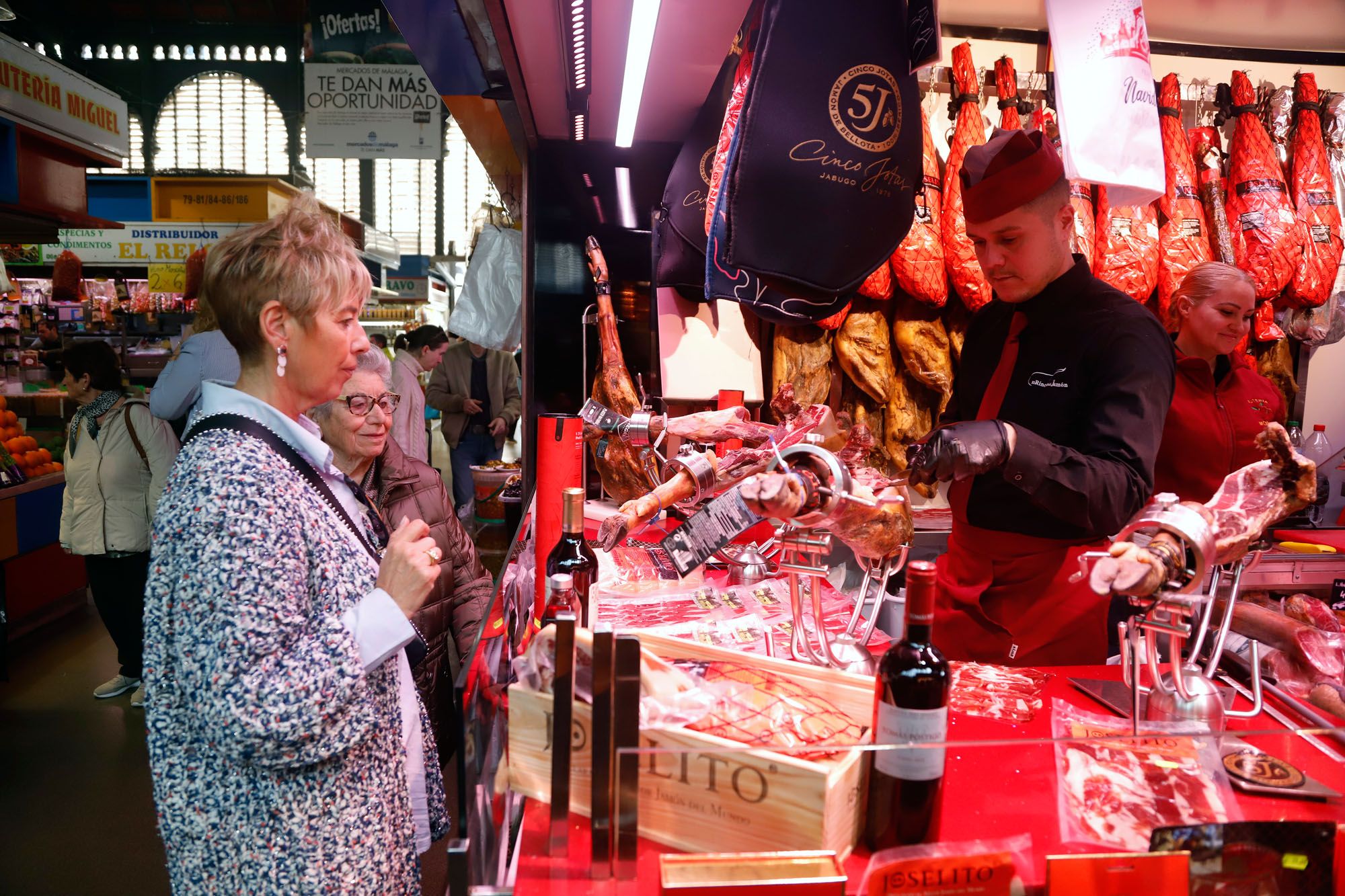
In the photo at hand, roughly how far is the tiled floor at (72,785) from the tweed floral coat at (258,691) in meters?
2.26

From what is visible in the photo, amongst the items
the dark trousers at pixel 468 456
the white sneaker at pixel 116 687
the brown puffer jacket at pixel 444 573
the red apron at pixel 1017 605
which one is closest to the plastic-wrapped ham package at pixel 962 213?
the red apron at pixel 1017 605

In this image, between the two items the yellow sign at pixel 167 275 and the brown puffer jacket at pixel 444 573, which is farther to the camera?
the yellow sign at pixel 167 275

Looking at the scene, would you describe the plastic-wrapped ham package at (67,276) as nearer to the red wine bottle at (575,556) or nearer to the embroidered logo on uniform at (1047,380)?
the red wine bottle at (575,556)

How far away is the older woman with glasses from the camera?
103 inches

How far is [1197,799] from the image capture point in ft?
3.62

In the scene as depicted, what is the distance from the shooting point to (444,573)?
2545mm

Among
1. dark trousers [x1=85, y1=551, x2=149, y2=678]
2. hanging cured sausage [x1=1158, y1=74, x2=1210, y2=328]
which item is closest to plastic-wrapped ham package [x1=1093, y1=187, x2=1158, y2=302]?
hanging cured sausage [x1=1158, y1=74, x2=1210, y2=328]

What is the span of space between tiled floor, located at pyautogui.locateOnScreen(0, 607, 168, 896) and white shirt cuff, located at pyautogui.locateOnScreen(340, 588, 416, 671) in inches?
98.2

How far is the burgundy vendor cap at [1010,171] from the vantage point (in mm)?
2064

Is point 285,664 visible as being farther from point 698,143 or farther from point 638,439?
point 698,143

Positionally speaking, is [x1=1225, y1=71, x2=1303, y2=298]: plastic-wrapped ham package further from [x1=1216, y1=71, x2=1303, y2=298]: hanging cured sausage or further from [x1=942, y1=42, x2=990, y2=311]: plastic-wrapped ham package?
[x1=942, y1=42, x2=990, y2=311]: plastic-wrapped ham package

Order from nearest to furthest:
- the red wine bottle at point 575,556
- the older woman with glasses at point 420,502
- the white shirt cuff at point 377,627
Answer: the white shirt cuff at point 377,627 < the red wine bottle at point 575,556 < the older woman with glasses at point 420,502

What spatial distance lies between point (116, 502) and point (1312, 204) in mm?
6517

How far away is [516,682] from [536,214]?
3204 millimetres
